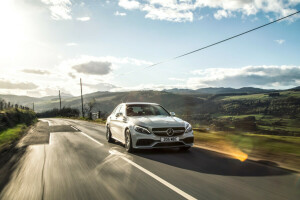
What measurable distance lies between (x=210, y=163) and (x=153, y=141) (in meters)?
1.94

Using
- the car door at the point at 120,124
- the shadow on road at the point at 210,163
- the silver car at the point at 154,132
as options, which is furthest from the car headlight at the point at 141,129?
the car door at the point at 120,124

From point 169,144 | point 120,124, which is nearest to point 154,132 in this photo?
point 169,144

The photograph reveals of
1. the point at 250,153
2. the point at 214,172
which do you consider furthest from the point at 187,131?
the point at 214,172

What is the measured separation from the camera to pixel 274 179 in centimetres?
532

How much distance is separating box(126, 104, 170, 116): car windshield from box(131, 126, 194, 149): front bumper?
142cm

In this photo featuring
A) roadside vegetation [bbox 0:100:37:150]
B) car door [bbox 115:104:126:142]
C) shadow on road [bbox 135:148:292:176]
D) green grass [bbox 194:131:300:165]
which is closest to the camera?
shadow on road [bbox 135:148:292:176]

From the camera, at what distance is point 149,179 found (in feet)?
17.5

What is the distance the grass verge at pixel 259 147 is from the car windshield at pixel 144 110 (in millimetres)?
2040

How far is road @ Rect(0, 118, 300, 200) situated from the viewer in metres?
4.39

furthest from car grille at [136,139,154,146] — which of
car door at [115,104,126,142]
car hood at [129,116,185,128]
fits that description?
car door at [115,104,126,142]

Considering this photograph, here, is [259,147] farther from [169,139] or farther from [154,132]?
[154,132]

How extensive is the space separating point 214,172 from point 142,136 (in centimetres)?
290

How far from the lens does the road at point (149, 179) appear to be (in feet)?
14.4

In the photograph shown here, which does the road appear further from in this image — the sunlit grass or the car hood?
the sunlit grass
